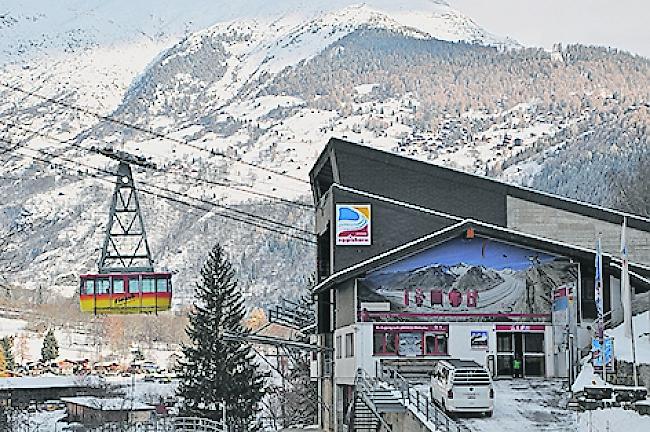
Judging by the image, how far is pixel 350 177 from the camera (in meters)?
50.1

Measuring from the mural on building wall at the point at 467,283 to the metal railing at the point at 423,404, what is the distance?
3554mm

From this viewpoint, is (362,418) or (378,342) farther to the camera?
(378,342)

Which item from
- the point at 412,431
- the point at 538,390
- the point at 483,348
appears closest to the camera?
the point at 412,431

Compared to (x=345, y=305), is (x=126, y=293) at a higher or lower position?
higher

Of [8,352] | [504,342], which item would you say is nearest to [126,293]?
[504,342]

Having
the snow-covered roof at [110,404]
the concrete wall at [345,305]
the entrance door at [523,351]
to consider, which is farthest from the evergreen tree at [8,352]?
the entrance door at [523,351]

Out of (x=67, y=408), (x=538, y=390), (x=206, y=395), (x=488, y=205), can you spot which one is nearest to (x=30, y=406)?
(x=67, y=408)

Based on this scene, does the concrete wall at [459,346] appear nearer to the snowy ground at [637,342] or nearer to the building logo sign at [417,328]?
the building logo sign at [417,328]

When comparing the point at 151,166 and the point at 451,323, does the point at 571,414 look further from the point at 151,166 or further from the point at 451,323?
the point at 151,166

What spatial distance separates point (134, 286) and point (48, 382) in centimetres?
8079

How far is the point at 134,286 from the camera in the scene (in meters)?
50.0

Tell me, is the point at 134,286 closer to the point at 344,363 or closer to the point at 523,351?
the point at 344,363

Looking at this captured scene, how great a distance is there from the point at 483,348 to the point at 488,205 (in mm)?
7130

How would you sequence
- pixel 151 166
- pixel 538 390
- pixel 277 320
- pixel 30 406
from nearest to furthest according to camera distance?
pixel 538 390
pixel 151 166
pixel 277 320
pixel 30 406
